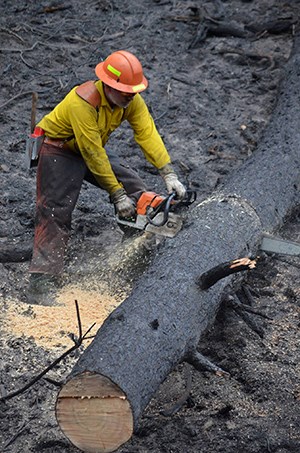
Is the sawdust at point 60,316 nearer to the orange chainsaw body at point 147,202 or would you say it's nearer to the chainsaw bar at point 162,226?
the chainsaw bar at point 162,226

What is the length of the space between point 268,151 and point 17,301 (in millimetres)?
2696

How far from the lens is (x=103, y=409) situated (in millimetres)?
4266

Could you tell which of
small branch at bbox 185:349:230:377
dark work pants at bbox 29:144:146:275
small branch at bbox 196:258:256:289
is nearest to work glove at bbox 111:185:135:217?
dark work pants at bbox 29:144:146:275

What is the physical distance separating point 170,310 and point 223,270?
1.37ft

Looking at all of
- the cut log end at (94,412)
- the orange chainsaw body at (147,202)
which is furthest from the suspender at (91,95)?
the cut log end at (94,412)

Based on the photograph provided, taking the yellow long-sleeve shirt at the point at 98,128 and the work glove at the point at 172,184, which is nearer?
the yellow long-sleeve shirt at the point at 98,128

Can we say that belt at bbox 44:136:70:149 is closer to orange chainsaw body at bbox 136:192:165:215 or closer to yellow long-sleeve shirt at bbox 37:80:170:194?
yellow long-sleeve shirt at bbox 37:80:170:194

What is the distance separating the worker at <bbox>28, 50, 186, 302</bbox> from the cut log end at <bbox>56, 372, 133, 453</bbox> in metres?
1.93

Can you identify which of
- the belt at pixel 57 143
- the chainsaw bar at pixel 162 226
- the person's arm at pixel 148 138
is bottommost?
the chainsaw bar at pixel 162 226

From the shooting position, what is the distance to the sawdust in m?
5.55

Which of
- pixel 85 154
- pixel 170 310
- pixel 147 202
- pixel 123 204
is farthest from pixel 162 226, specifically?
pixel 170 310

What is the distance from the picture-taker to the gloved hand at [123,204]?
5.94 meters

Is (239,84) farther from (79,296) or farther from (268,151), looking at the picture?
(79,296)

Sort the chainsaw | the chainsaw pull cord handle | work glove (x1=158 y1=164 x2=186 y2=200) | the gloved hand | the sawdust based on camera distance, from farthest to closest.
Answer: work glove (x1=158 y1=164 x2=186 y2=200) → the gloved hand → the chainsaw → the chainsaw pull cord handle → the sawdust
